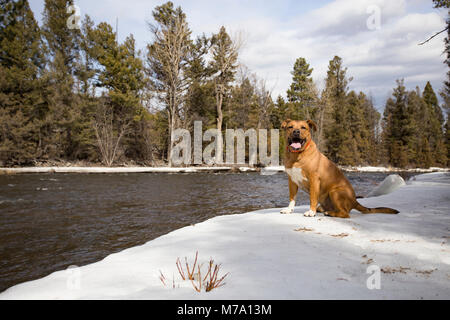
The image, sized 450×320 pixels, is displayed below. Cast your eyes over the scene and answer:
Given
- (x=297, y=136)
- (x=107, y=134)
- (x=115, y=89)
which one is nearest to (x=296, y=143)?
(x=297, y=136)

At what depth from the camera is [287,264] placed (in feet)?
6.82

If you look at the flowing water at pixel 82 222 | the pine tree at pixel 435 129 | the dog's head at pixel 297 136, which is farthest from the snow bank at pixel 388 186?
the pine tree at pixel 435 129

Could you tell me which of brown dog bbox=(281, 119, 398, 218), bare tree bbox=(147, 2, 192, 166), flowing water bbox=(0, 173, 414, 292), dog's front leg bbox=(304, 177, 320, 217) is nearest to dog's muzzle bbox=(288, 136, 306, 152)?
brown dog bbox=(281, 119, 398, 218)

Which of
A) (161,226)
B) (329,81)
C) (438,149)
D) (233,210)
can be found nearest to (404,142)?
(438,149)

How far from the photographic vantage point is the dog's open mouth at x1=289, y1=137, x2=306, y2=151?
3795 millimetres

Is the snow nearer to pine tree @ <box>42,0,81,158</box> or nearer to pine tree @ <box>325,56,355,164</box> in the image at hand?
pine tree @ <box>42,0,81,158</box>

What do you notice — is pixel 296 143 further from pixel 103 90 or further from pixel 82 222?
pixel 103 90

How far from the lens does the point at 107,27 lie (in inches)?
940

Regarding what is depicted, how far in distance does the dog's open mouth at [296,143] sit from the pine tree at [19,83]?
78.6 ft

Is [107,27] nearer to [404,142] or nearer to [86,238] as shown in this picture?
[86,238]

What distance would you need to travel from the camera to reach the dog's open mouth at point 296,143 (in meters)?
3.79

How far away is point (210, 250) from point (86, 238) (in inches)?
104

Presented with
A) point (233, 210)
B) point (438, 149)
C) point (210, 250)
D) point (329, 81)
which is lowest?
point (233, 210)

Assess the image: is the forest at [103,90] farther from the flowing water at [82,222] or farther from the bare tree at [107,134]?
the flowing water at [82,222]
